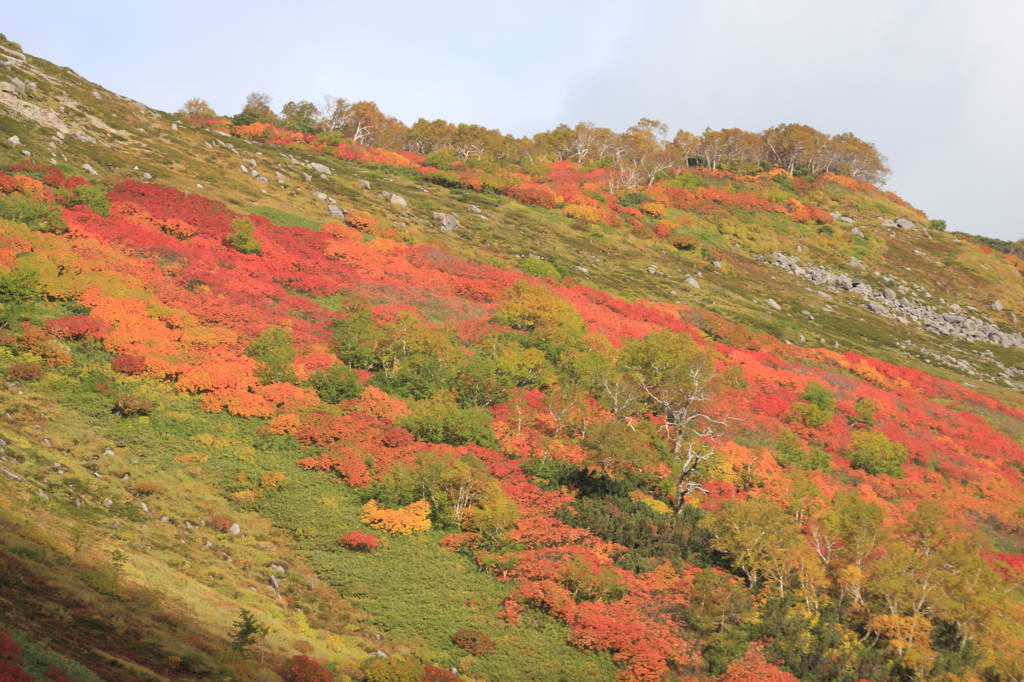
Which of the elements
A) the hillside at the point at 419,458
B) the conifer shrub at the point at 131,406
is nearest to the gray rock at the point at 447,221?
the hillside at the point at 419,458

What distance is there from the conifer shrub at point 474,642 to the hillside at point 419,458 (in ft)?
0.61

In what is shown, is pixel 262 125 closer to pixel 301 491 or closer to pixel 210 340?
pixel 210 340

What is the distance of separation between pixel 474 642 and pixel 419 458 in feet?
32.7

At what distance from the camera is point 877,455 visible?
42344mm

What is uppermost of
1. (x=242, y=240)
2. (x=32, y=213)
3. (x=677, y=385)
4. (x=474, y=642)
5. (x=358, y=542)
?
(x=677, y=385)

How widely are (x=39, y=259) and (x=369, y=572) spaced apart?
2662 centimetres

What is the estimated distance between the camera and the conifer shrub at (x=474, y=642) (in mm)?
22469

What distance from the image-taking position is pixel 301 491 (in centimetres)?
2917

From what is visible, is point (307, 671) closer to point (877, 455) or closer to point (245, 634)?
point (245, 634)

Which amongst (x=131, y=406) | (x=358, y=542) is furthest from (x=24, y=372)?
(x=358, y=542)

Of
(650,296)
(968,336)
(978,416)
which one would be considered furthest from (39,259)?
(968,336)

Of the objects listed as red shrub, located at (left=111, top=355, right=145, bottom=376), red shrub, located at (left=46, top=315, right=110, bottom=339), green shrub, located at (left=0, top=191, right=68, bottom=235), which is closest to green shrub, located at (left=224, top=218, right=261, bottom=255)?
green shrub, located at (left=0, top=191, right=68, bottom=235)

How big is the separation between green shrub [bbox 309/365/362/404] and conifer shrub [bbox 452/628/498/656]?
55.0 feet

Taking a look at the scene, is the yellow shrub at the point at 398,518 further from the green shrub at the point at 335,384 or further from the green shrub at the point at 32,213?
the green shrub at the point at 32,213
